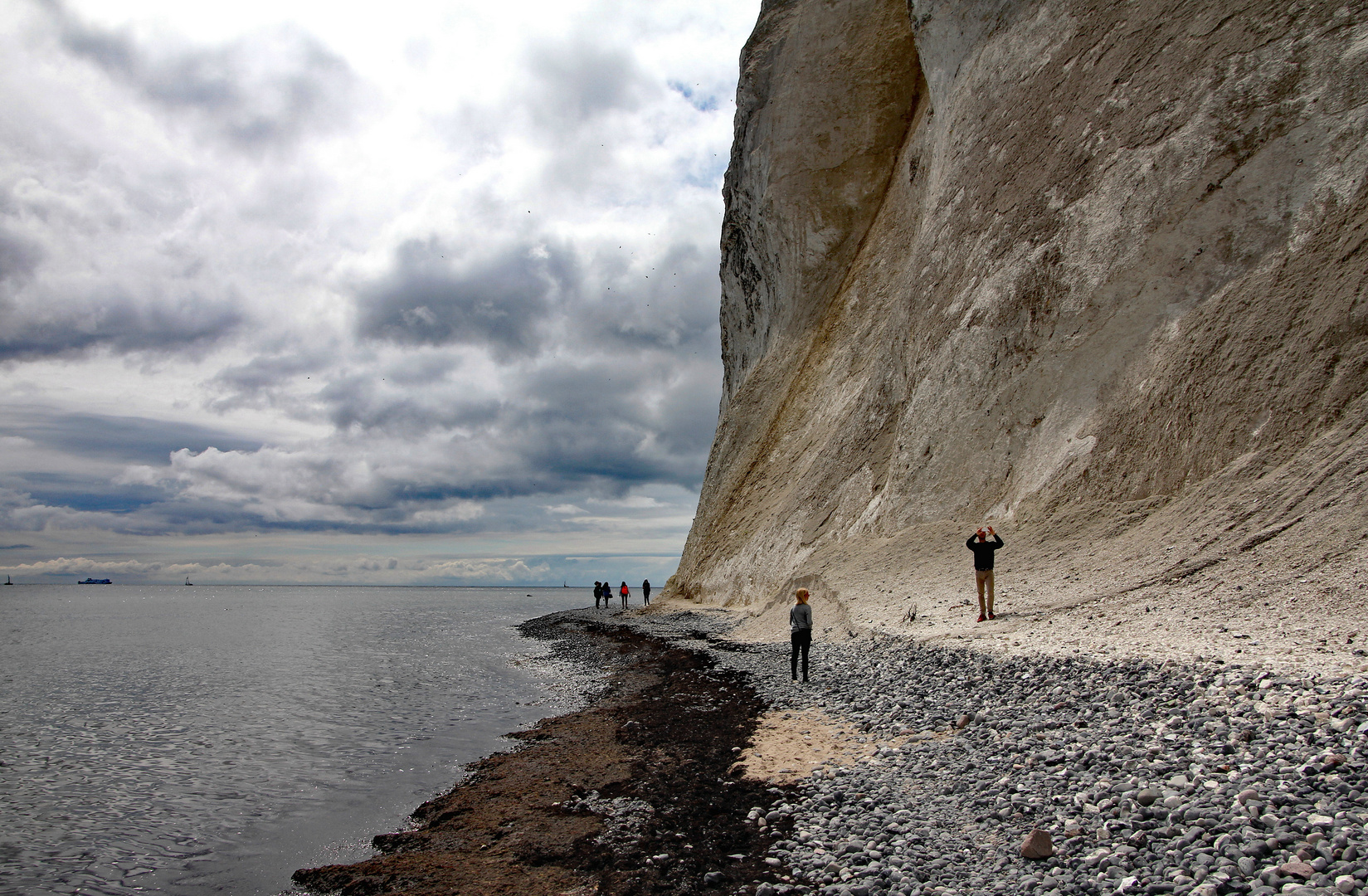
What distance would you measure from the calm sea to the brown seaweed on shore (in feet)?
2.37

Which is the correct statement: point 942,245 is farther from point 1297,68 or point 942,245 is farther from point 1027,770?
point 1027,770

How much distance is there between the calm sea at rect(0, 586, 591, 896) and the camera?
758cm

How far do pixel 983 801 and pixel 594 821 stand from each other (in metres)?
3.45

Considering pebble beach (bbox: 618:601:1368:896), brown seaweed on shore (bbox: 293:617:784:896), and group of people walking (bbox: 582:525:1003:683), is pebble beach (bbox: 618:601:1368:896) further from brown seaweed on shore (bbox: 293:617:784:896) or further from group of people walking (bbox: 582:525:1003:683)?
group of people walking (bbox: 582:525:1003:683)

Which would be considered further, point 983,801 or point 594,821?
point 594,821

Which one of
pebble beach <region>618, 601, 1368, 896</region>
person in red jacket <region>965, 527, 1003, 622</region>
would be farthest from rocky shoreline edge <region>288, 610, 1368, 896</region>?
person in red jacket <region>965, 527, 1003, 622</region>

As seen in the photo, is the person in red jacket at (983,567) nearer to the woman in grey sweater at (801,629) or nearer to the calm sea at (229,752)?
the woman in grey sweater at (801,629)

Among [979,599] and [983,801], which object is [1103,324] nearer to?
[979,599]

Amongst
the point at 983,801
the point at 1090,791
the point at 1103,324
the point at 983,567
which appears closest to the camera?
the point at 1090,791

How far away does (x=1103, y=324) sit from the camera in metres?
16.0

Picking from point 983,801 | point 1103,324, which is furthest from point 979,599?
point 1103,324

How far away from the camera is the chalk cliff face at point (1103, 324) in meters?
12.1

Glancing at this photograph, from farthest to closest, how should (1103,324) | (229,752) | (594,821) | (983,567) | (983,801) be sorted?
(1103,324) → (229,752) → (983,567) → (594,821) → (983,801)

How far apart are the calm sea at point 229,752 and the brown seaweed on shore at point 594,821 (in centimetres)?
72
